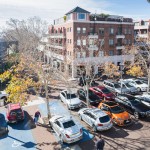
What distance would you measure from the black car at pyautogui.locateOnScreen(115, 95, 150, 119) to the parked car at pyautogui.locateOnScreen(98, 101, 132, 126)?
1825mm

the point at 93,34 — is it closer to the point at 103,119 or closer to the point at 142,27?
the point at 142,27

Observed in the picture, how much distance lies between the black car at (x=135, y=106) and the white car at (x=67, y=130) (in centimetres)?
736

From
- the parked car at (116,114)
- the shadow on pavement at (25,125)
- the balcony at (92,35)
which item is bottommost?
the shadow on pavement at (25,125)

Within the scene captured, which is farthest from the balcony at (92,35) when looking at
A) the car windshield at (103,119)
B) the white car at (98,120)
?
the car windshield at (103,119)

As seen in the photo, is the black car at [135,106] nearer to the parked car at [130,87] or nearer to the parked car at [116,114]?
the parked car at [116,114]

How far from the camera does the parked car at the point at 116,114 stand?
1906 cm

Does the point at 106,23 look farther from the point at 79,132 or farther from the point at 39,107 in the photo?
the point at 79,132

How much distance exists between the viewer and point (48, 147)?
52.7ft

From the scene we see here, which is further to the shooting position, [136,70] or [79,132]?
[136,70]

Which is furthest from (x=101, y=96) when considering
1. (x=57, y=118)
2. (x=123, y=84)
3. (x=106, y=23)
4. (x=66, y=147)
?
(x=106, y=23)

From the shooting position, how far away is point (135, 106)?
2170 centimetres

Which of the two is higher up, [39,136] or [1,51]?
[1,51]

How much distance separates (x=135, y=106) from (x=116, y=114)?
3217 millimetres

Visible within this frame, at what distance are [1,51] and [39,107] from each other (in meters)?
22.3
